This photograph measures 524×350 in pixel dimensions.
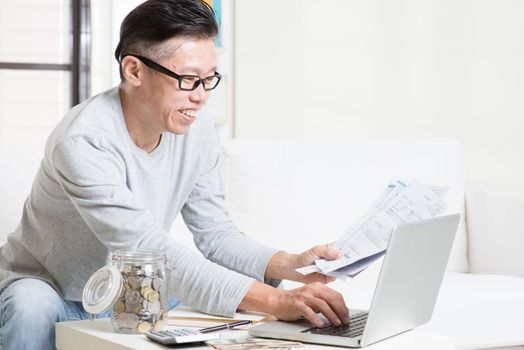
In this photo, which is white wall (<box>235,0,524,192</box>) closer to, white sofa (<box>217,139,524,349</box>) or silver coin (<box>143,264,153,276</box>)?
white sofa (<box>217,139,524,349</box>)

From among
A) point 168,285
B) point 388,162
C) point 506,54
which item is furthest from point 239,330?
point 506,54

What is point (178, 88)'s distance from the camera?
181 cm

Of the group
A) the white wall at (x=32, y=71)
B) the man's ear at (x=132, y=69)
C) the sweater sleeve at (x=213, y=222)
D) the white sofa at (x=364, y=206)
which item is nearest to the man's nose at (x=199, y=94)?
the man's ear at (x=132, y=69)

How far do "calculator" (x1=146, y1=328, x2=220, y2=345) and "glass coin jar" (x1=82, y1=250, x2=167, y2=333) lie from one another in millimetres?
42

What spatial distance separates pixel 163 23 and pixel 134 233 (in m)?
0.43

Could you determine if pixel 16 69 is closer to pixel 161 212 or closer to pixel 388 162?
pixel 388 162

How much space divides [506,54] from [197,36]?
6.22 ft

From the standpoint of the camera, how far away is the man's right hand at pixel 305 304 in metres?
1.57

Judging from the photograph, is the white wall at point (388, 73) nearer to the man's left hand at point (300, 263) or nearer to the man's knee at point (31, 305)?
the man's left hand at point (300, 263)

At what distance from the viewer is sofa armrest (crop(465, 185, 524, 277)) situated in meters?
2.91

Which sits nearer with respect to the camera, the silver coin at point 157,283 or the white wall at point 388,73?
the silver coin at point 157,283

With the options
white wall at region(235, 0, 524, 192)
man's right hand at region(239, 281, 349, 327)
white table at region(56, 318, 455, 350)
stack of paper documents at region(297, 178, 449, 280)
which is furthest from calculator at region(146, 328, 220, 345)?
white wall at region(235, 0, 524, 192)

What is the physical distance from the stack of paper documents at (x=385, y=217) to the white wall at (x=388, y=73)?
1536 mm

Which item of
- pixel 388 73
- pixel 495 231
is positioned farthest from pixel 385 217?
pixel 388 73
